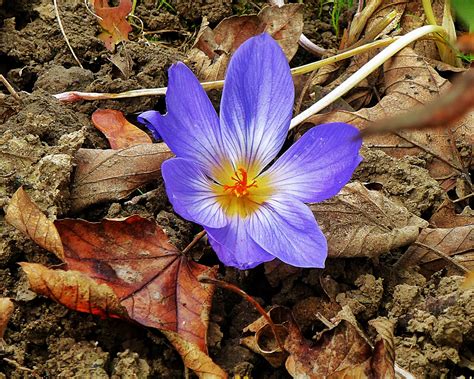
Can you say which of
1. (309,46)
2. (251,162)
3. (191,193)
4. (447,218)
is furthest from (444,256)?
(309,46)

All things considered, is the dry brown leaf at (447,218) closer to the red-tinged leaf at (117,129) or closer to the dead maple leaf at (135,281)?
the dead maple leaf at (135,281)

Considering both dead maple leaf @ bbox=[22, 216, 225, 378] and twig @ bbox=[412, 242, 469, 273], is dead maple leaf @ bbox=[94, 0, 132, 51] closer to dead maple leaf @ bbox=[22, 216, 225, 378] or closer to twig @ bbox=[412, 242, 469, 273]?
dead maple leaf @ bbox=[22, 216, 225, 378]

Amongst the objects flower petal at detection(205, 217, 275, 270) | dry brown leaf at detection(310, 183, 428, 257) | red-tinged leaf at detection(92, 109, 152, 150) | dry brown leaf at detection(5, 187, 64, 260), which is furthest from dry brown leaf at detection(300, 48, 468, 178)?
dry brown leaf at detection(5, 187, 64, 260)

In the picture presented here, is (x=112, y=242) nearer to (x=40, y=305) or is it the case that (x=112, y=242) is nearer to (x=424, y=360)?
(x=40, y=305)

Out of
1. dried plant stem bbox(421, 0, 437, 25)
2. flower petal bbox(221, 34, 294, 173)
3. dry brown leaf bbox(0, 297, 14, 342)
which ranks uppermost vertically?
flower petal bbox(221, 34, 294, 173)

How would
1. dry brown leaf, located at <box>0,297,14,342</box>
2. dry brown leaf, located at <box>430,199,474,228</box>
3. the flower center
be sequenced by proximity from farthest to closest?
dry brown leaf, located at <box>430,199,474,228</box> → the flower center → dry brown leaf, located at <box>0,297,14,342</box>

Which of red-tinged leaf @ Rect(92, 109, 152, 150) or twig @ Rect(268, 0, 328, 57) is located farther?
twig @ Rect(268, 0, 328, 57)
